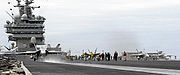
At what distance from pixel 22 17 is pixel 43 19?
320 inches

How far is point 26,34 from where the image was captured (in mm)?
105562

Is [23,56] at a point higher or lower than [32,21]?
lower

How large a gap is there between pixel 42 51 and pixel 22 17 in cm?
4612

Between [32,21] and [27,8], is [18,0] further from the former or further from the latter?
[32,21]

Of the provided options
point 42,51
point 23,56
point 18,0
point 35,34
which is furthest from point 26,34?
point 42,51

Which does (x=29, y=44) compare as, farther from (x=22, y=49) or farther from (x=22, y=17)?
(x=22, y=17)

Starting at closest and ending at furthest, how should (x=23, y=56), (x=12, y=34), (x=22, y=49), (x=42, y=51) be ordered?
(x=42, y=51), (x=23, y=56), (x=22, y=49), (x=12, y=34)

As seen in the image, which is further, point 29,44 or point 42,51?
point 29,44

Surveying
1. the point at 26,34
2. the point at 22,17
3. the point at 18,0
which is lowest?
the point at 26,34

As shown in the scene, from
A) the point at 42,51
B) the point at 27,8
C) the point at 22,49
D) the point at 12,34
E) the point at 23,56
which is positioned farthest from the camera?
the point at 27,8

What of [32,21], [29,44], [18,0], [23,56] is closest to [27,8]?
[18,0]

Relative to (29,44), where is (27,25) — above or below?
above

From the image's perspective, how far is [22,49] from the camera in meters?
99.6

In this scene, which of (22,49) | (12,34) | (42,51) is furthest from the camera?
(12,34)
